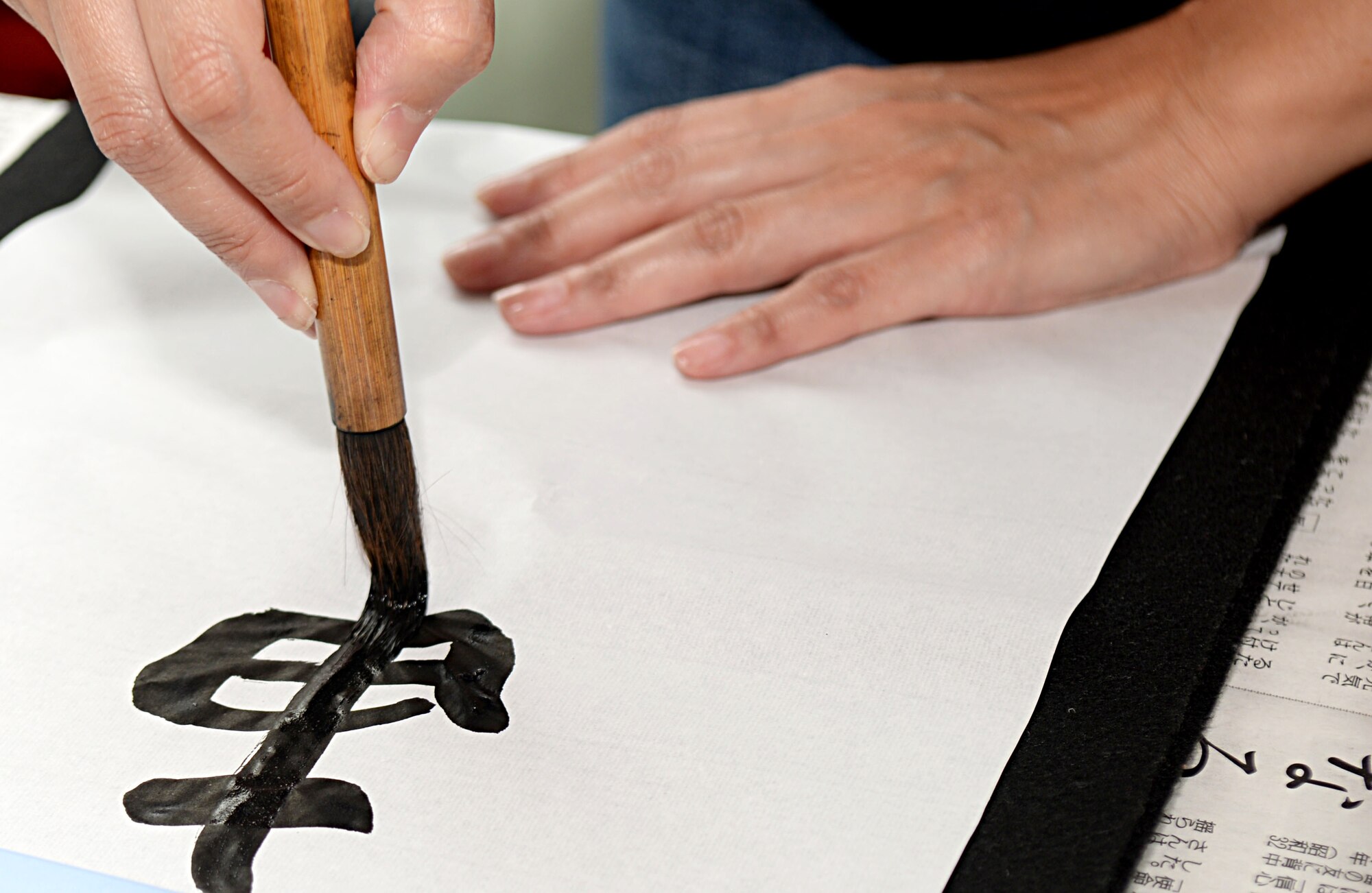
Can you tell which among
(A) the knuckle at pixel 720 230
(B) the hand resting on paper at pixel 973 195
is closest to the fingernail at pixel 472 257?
(B) the hand resting on paper at pixel 973 195

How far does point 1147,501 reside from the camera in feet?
1.99

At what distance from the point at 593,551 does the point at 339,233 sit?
7.8 inches

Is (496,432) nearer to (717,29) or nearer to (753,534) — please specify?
(753,534)

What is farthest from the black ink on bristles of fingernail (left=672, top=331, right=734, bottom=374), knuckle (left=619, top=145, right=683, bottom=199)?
knuckle (left=619, top=145, right=683, bottom=199)

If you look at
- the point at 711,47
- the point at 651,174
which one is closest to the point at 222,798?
the point at 651,174

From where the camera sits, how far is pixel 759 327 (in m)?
0.73

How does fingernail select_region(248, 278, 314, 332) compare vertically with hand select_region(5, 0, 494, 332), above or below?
below

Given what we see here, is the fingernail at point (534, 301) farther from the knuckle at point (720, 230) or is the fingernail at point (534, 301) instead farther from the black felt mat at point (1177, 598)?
the black felt mat at point (1177, 598)

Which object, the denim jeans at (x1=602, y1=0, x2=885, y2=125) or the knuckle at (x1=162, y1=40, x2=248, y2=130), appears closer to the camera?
the knuckle at (x1=162, y1=40, x2=248, y2=130)

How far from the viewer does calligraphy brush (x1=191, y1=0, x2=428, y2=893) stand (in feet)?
1.44

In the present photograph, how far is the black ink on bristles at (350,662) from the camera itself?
44 cm

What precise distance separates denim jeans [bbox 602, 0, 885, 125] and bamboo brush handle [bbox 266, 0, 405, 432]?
25.4 inches

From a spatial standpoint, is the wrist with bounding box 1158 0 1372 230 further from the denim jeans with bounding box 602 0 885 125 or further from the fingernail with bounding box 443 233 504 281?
the fingernail with bounding box 443 233 504 281

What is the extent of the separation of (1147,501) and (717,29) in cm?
63
